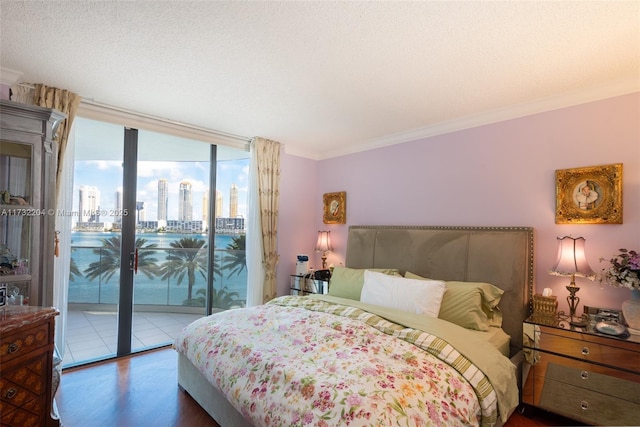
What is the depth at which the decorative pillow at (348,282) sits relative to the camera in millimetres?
Answer: 3264

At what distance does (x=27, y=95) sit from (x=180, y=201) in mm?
1657

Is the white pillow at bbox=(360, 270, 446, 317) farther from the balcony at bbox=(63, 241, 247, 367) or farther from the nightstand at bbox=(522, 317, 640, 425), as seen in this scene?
the balcony at bbox=(63, 241, 247, 367)

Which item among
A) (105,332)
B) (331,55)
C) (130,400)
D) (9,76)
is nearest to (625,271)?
(331,55)

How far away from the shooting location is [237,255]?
4.28 meters

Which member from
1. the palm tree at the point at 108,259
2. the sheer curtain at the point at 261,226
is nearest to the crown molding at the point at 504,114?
the sheer curtain at the point at 261,226

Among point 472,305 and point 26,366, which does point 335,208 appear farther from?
point 26,366

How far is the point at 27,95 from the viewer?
2.56 m

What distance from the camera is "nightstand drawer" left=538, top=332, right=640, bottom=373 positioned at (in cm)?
200

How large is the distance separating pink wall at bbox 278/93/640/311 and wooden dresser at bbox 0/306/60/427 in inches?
109

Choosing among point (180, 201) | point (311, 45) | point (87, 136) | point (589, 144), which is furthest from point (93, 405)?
point (589, 144)

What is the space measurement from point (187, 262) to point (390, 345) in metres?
2.99

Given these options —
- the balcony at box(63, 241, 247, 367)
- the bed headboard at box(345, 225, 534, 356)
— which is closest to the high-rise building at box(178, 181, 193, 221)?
the balcony at box(63, 241, 247, 367)

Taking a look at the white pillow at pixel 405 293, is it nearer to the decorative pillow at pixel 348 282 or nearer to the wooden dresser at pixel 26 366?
the decorative pillow at pixel 348 282

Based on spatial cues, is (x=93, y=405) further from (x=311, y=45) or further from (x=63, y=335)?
(x=311, y=45)
